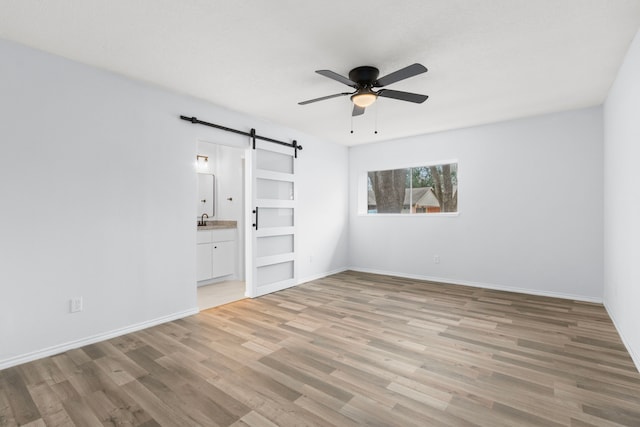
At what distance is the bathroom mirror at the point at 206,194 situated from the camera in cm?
579

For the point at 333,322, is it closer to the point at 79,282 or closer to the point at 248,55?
the point at 79,282

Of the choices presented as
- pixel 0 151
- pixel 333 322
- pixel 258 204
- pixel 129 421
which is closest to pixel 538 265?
pixel 333 322

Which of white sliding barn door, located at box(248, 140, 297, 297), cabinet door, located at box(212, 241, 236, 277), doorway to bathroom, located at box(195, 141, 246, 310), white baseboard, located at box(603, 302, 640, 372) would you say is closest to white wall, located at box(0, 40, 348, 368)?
white sliding barn door, located at box(248, 140, 297, 297)

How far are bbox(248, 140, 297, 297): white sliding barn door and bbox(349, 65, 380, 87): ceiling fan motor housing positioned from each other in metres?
2.01

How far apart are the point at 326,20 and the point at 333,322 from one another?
2.79 meters

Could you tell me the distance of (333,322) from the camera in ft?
11.2

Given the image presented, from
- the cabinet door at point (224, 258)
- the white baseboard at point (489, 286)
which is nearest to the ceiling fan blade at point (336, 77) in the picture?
the cabinet door at point (224, 258)

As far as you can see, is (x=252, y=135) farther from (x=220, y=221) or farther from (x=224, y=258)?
(x=224, y=258)

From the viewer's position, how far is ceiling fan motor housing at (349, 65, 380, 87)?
2.86m

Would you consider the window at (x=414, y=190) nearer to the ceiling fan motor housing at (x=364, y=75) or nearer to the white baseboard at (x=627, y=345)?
the white baseboard at (x=627, y=345)

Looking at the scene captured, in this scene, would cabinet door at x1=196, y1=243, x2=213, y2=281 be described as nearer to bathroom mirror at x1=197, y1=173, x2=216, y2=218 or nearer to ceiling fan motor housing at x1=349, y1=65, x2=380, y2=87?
bathroom mirror at x1=197, y1=173, x2=216, y2=218

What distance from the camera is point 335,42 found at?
2479 mm

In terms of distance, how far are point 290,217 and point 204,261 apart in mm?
1547

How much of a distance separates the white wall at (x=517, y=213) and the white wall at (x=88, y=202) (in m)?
3.63
